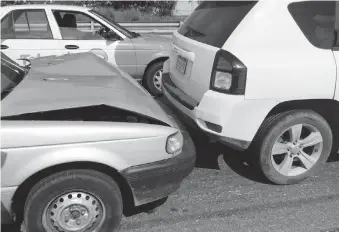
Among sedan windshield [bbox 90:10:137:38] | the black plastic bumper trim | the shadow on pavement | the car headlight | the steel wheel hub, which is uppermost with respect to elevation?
sedan windshield [bbox 90:10:137:38]

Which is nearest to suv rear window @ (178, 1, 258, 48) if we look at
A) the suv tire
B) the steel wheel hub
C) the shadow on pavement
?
the steel wheel hub

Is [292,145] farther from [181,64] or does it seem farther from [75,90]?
[75,90]

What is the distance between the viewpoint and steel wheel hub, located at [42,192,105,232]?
246 cm

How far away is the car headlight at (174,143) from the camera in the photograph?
2.67 m

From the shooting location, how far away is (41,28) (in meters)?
5.81

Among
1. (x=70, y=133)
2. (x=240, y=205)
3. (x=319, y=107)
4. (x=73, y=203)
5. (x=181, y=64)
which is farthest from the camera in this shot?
(x=181, y=64)

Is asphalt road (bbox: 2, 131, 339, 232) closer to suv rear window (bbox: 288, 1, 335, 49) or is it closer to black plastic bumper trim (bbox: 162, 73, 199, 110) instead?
black plastic bumper trim (bbox: 162, 73, 199, 110)

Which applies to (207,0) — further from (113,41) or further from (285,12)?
(113,41)

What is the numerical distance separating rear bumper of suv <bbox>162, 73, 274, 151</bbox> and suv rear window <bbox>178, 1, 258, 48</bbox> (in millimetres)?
507

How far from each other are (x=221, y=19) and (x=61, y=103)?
1767 mm

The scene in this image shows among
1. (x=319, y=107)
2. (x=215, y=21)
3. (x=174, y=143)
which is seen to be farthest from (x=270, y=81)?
(x=174, y=143)

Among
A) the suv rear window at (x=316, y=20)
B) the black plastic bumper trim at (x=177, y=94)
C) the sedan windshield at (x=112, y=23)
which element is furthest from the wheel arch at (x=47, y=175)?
the sedan windshield at (x=112, y=23)

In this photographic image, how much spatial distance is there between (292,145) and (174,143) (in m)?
1.34

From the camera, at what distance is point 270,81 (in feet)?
10.2
